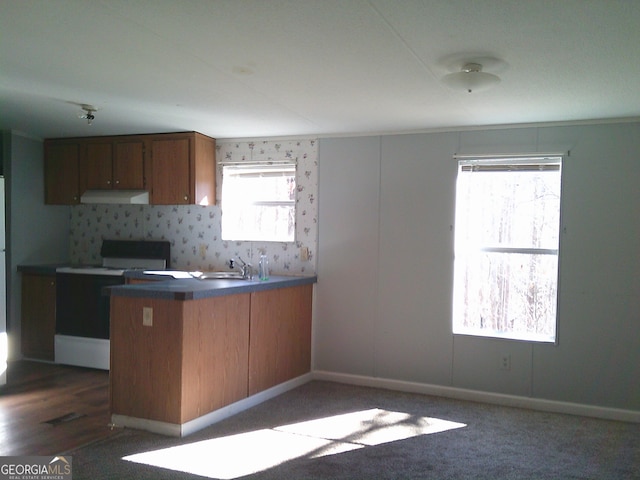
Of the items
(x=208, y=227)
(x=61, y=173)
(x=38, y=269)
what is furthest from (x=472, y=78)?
(x=38, y=269)

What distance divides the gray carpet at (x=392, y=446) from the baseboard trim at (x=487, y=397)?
0.08 m

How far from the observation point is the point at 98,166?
518 centimetres

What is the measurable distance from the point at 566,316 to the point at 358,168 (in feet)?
6.78

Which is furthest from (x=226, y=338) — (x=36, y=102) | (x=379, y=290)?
(x=36, y=102)

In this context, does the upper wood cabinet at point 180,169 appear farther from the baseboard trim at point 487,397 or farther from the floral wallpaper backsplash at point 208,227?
the baseboard trim at point 487,397

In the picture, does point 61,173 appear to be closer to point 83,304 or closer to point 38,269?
point 38,269

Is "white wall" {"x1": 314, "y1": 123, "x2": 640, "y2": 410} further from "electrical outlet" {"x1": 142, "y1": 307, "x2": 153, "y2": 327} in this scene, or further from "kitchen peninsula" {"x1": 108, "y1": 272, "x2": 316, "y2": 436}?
"electrical outlet" {"x1": 142, "y1": 307, "x2": 153, "y2": 327}

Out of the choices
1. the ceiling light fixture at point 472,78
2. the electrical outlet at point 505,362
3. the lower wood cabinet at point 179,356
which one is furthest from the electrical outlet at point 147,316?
the electrical outlet at point 505,362

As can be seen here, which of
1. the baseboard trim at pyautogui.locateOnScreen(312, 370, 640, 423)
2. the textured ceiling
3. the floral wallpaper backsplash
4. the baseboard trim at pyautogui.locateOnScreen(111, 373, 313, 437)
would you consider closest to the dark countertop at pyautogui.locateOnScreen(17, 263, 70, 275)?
the floral wallpaper backsplash

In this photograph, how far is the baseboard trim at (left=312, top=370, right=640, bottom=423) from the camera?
3.82 meters

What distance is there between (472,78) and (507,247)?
1.84 m

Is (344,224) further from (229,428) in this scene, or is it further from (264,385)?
(229,428)

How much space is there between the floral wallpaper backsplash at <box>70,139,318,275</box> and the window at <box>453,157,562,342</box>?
134 centimetres

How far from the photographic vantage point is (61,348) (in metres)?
5.01
